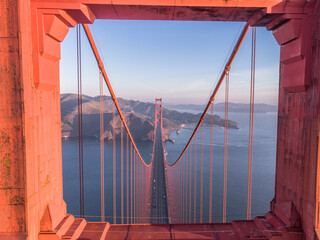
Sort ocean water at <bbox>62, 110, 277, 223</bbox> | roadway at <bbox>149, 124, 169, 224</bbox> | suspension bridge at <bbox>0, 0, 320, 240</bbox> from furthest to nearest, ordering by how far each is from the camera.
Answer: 1. ocean water at <bbox>62, 110, 277, 223</bbox>
2. roadway at <bbox>149, 124, 169, 224</bbox>
3. suspension bridge at <bbox>0, 0, 320, 240</bbox>

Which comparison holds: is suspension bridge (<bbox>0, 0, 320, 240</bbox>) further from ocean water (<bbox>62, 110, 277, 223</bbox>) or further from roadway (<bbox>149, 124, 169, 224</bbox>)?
ocean water (<bbox>62, 110, 277, 223</bbox>)

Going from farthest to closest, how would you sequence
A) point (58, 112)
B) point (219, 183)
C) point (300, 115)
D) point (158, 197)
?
point (219, 183), point (158, 197), point (58, 112), point (300, 115)

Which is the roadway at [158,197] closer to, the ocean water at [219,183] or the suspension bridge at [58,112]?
the ocean water at [219,183]

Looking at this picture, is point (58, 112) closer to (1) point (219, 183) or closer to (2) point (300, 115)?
(2) point (300, 115)

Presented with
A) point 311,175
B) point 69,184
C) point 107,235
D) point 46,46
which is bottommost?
point 69,184

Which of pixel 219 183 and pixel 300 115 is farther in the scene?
pixel 219 183

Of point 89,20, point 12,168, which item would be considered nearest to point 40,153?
point 12,168

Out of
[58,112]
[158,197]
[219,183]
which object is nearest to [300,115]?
[58,112]

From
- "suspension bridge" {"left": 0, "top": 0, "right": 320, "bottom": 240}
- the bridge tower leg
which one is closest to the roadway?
"suspension bridge" {"left": 0, "top": 0, "right": 320, "bottom": 240}

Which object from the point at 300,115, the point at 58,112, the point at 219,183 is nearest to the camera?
the point at 300,115

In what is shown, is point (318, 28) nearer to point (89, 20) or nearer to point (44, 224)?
point (89, 20)

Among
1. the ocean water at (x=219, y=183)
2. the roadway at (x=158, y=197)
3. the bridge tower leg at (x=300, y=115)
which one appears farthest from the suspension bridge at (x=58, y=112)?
the ocean water at (x=219, y=183)
